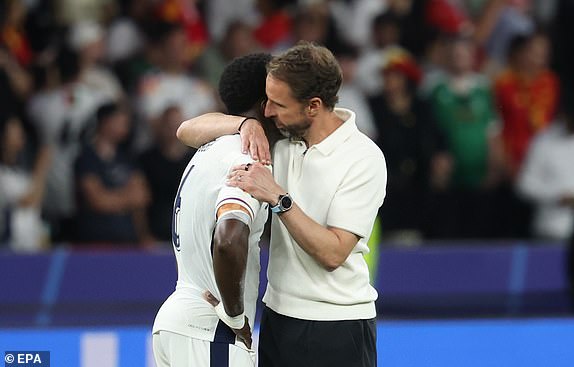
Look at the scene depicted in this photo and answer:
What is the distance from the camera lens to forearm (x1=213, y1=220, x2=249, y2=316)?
3.76 m

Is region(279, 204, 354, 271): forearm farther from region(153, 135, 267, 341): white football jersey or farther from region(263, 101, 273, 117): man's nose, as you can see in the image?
region(263, 101, 273, 117): man's nose

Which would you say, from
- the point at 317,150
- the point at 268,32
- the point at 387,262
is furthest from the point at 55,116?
the point at 317,150

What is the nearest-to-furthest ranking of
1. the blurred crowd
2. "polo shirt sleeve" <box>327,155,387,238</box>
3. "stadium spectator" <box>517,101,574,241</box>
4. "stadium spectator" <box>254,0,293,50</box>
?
"polo shirt sleeve" <box>327,155,387,238</box>
the blurred crowd
"stadium spectator" <box>517,101,574,241</box>
"stadium spectator" <box>254,0,293,50</box>

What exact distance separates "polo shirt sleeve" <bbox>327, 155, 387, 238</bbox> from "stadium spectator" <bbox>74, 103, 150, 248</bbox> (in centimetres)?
459

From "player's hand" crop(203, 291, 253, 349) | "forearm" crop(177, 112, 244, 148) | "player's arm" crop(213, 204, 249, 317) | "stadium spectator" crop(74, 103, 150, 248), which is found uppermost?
"stadium spectator" crop(74, 103, 150, 248)

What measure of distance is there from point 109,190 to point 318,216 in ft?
15.6

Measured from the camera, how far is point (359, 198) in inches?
163

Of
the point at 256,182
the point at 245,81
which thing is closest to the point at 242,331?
the point at 256,182

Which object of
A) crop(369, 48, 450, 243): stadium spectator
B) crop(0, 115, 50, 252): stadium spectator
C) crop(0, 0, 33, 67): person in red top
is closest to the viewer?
crop(0, 115, 50, 252): stadium spectator

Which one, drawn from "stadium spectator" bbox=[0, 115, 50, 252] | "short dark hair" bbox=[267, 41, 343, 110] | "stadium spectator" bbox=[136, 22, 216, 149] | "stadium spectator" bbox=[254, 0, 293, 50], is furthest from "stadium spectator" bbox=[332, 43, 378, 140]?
"short dark hair" bbox=[267, 41, 343, 110]

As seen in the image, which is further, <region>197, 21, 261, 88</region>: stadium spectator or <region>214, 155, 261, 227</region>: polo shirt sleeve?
<region>197, 21, 261, 88</region>: stadium spectator

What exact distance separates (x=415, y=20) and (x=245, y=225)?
6.83 metres

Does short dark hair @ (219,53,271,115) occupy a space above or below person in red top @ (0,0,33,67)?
below

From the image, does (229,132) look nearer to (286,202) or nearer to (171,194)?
(286,202)
